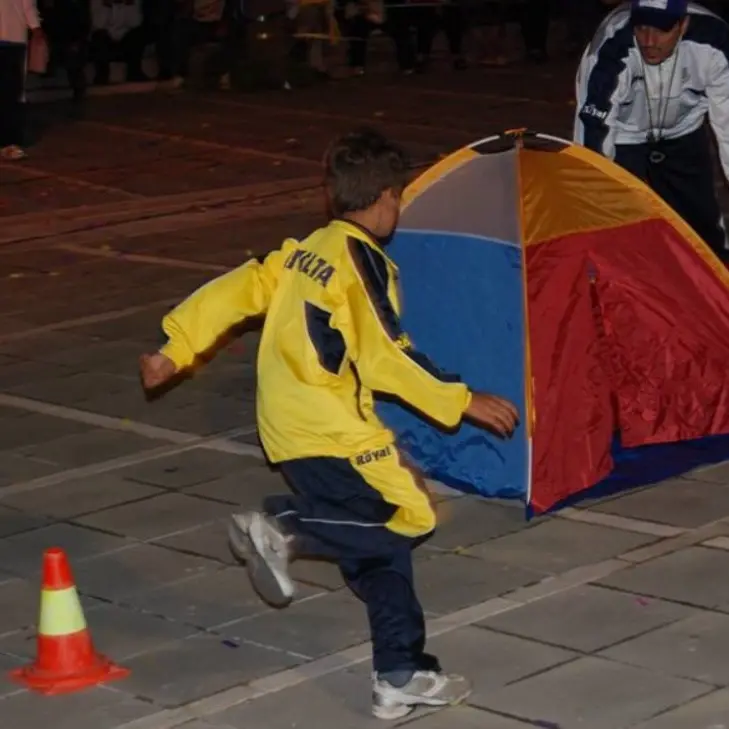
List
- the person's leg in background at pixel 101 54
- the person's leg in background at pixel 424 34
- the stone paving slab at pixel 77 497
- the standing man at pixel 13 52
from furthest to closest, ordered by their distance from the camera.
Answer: the person's leg in background at pixel 424 34
the person's leg in background at pixel 101 54
the standing man at pixel 13 52
the stone paving slab at pixel 77 497

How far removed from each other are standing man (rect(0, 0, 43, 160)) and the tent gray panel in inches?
382

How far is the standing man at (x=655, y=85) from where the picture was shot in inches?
311

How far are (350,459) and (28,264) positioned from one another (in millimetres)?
7570

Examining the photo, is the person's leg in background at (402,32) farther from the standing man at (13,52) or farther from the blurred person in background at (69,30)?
the standing man at (13,52)

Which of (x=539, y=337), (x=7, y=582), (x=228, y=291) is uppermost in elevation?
(x=228, y=291)

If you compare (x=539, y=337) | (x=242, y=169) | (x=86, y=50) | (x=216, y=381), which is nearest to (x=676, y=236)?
(x=539, y=337)

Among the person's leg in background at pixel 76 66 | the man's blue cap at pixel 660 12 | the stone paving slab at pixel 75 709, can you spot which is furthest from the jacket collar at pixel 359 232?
the person's leg in background at pixel 76 66

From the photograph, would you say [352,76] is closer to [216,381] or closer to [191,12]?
[191,12]

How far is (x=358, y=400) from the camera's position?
5.17 metres

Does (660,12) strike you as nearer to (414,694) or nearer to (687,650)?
(687,650)

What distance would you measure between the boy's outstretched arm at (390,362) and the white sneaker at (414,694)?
0.68 m

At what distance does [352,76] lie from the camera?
23.5 meters

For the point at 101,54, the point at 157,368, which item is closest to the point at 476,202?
the point at 157,368

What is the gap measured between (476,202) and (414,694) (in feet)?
9.16
